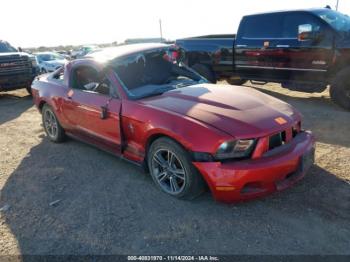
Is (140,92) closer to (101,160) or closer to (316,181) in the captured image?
(101,160)

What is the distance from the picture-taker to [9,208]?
4008 millimetres

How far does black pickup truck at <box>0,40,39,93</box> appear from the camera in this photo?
10.7 meters

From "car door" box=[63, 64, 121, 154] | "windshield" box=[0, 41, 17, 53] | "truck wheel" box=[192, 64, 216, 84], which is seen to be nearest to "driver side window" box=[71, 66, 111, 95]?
"car door" box=[63, 64, 121, 154]

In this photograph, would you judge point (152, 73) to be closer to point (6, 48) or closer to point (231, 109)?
point (231, 109)

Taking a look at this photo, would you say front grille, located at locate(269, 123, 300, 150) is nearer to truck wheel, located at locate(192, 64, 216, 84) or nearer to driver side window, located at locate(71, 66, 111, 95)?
driver side window, located at locate(71, 66, 111, 95)

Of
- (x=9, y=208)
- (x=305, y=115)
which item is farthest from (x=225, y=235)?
(x=305, y=115)

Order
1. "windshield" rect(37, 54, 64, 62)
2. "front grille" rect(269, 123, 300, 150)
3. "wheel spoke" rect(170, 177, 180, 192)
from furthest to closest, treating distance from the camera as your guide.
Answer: "windshield" rect(37, 54, 64, 62)
"wheel spoke" rect(170, 177, 180, 192)
"front grille" rect(269, 123, 300, 150)

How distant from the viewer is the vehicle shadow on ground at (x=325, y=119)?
5557 mm

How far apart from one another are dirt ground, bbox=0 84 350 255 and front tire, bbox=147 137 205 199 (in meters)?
0.14

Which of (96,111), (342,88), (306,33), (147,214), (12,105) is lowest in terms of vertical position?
(12,105)

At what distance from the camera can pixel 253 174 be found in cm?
327

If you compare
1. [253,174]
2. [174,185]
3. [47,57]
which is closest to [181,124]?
[174,185]

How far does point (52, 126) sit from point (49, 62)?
1192cm

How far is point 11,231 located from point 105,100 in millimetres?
1865
